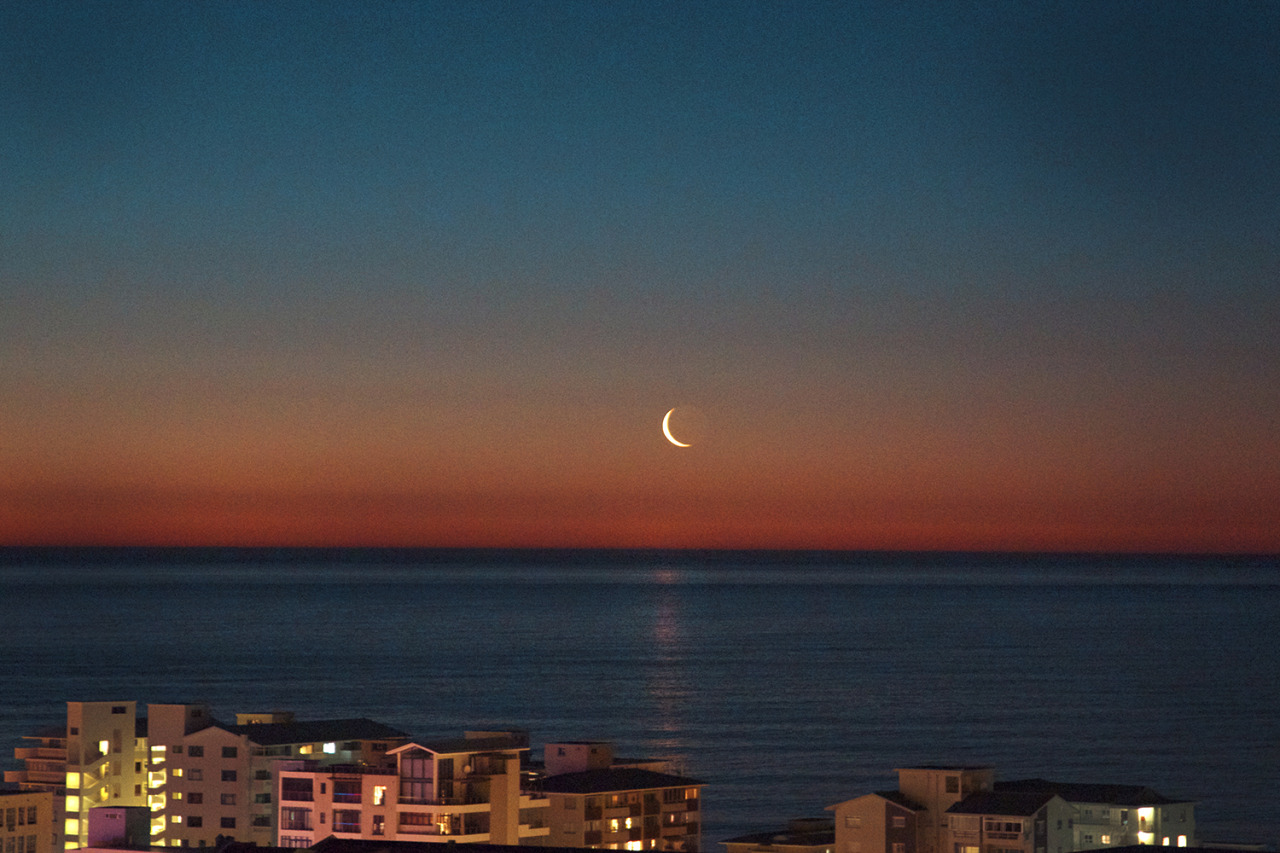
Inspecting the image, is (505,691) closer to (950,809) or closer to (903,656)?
(903,656)

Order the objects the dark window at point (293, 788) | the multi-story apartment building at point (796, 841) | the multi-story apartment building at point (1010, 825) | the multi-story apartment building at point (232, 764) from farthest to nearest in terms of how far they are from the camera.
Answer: the multi-story apartment building at point (232, 764) < the dark window at point (293, 788) < the multi-story apartment building at point (796, 841) < the multi-story apartment building at point (1010, 825)

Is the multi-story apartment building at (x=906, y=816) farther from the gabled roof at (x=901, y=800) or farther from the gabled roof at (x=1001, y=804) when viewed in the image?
the gabled roof at (x=1001, y=804)

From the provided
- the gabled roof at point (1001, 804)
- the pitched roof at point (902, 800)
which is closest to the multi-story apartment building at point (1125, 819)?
the gabled roof at point (1001, 804)

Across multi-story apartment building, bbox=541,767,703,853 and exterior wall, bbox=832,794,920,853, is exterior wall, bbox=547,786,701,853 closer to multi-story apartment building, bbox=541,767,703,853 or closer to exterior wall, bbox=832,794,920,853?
multi-story apartment building, bbox=541,767,703,853

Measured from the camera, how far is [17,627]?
125 metres

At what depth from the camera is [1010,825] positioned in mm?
29547

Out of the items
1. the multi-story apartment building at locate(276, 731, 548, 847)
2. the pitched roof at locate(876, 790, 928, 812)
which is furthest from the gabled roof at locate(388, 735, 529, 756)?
the pitched roof at locate(876, 790, 928, 812)

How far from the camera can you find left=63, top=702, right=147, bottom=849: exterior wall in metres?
37.4

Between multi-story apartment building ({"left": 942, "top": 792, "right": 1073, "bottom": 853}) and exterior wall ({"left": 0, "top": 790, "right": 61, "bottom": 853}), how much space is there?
15.2 meters

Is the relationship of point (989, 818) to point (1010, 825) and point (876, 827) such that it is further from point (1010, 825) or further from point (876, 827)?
point (876, 827)

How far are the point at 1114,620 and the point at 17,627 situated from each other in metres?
80.6

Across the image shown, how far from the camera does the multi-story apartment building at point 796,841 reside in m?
30.6

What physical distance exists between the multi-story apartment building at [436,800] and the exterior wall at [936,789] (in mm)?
6338

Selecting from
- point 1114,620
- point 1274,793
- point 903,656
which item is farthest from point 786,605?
point 1274,793
